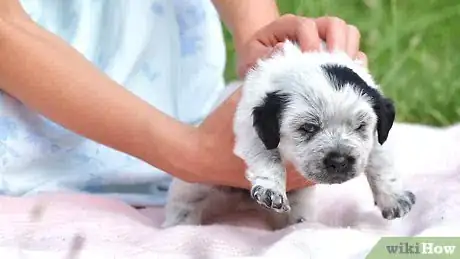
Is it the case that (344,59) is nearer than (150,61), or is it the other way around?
(344,59)

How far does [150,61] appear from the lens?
5.33 ft

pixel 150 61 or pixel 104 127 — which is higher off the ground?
pixel 104 127

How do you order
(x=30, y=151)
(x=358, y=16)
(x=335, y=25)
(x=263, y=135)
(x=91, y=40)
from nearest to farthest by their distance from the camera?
(x=263, y=135) → (x=335, y=25) → (x=30, y=151) → (x=91, y=40) → (x=358, y=16)

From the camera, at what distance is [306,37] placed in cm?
118

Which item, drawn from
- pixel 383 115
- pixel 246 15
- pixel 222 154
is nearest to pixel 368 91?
pixel 383 115

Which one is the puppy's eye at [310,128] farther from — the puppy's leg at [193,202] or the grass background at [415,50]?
the grass background at [415,50]

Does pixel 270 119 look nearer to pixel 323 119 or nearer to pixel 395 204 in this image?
pixel 323 119

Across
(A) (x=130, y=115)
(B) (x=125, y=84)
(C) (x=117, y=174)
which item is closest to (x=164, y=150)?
(A) (x=130, y=115)

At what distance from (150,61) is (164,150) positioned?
385 millimetres

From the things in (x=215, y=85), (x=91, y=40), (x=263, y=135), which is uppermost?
(x=263, y=135)

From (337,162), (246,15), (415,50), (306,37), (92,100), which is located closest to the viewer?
(337,162)

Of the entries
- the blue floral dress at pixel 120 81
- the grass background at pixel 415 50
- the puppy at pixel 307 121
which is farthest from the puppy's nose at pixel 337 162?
the grass background at pixel 415 50

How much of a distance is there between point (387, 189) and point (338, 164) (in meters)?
0.17

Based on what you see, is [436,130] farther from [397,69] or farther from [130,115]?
[130,115]
